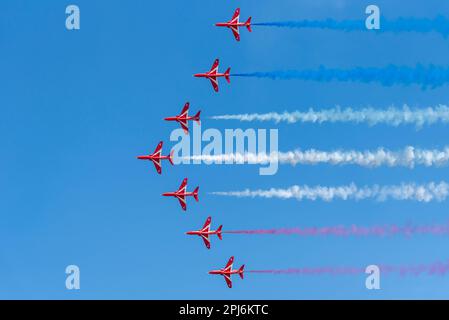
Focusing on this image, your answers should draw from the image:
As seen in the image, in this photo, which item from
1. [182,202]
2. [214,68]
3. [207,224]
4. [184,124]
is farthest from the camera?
[182,202]

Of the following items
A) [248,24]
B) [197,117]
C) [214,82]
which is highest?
[248,24]

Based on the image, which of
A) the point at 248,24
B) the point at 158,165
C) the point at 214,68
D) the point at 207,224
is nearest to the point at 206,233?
the point at 207,224

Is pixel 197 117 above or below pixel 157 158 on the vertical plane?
above

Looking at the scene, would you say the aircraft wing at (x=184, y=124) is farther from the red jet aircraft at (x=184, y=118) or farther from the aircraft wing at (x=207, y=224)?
the aircraft wing at (x=207, y=224)

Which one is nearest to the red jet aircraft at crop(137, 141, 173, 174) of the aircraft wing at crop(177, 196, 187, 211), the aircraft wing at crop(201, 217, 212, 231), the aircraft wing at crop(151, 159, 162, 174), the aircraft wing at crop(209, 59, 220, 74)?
the aircraft wing at crop(151, 159, 162, 174)

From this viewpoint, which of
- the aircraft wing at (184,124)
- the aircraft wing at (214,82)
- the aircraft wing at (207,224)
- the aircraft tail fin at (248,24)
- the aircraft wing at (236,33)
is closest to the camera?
the aircraft tail fin at (248,24)

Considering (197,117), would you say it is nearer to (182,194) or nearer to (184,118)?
(184,118)

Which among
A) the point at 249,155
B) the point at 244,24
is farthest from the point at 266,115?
the point at 244,24

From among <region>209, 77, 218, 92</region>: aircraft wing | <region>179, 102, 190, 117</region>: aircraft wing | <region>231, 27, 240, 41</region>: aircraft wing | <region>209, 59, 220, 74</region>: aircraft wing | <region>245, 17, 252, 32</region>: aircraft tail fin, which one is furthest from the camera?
<region>179, 102, 190, 117</region>: aircraft wing

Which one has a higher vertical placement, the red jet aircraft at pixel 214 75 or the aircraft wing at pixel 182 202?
the red jet aircraft at pixel 214 75

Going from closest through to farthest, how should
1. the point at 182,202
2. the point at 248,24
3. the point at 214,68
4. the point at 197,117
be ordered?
the point at 248,24
the point at 214,68
the point at 197,117
the point at 182,202

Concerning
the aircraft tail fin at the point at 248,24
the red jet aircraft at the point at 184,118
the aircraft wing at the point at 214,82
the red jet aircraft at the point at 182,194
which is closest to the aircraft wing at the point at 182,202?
the red jet aircraft at the point at 182,194

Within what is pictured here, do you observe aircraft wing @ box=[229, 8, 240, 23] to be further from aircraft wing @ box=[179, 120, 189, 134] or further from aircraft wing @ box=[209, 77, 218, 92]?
aircraft wing @ box=[179, 120, 189, 134]
